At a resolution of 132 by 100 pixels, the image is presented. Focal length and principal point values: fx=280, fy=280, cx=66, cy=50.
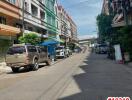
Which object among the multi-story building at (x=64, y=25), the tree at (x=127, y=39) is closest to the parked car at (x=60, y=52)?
the tree at (x=127, y=39)

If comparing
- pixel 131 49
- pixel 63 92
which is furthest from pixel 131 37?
pixel 63 92

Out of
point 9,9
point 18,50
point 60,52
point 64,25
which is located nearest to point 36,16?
point 60,52

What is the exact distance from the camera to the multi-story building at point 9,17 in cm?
3224

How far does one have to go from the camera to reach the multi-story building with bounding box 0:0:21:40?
3224 centimetres

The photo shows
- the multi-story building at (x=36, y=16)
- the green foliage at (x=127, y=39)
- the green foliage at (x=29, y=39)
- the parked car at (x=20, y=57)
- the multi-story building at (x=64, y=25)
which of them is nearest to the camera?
the parked car at (x=20, y=57)

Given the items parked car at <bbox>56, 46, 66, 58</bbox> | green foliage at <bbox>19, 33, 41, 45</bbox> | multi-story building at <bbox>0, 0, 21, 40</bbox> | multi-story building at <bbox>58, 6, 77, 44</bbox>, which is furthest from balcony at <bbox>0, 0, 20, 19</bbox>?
multi-story building at <bbox>58, 6, 77, 44</bbox>

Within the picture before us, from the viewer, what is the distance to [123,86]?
1111cm

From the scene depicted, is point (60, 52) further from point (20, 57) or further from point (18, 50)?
point (20, 57)

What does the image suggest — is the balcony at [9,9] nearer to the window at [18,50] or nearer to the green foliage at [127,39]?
the window at [18,50]

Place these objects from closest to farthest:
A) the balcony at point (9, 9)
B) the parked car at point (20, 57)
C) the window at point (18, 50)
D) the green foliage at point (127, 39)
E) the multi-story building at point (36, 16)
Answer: the parked car at point (20, 57)
the window at point (18, 50)
the green foliage at point (127, 39)
the balcony at point (9, 9)
the multi-story building at point (36, 16)

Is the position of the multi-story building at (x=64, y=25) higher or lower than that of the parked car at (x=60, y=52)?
higher

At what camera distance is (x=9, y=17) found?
35844 mm

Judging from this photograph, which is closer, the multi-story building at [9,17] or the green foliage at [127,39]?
the green foliage at [127,39]

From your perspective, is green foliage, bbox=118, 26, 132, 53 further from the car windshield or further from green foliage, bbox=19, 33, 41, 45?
green foliage, bbox=19, 33, 41, 45
